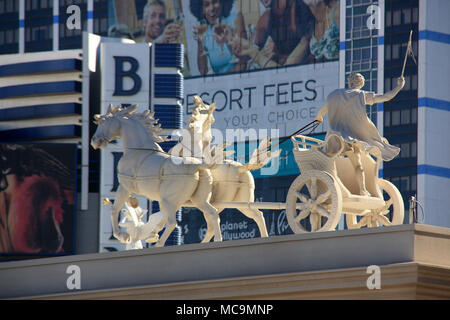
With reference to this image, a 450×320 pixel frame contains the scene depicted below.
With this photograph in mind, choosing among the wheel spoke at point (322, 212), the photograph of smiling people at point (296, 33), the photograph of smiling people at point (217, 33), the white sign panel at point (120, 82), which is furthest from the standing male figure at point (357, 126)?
the photograph of smiling people at point (217, 33)

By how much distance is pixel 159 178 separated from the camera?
19172 millimetres

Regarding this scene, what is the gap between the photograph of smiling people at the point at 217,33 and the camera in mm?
67875

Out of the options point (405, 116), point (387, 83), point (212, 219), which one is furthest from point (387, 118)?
point (212, 219)

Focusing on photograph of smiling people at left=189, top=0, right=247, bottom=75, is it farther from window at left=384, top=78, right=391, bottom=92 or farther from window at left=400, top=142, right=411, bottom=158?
window at left=400, top=142, right=411, bottom=158

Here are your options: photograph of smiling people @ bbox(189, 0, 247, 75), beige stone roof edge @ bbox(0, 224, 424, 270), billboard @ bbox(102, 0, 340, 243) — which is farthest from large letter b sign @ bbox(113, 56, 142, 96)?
photograph of smiling people @ bbox(189, 0, 247, 75)

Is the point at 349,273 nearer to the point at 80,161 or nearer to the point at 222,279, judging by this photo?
the point at 222,279

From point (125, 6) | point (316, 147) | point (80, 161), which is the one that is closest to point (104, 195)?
point (80, 161)

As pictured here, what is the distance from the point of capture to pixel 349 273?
1603 cm

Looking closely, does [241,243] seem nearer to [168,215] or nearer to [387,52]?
[168,215]

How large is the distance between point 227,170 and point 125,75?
2166cm

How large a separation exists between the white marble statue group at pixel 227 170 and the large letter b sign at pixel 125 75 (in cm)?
2001

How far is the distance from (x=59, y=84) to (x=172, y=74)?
145 inches

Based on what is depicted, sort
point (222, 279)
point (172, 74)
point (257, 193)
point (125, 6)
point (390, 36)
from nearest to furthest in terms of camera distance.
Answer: point (222, 279) → point (172, 74) → point (390, 36) → point (257, 193) → point (125, 6)

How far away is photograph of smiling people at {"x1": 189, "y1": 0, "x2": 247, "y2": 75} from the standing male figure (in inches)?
1952
